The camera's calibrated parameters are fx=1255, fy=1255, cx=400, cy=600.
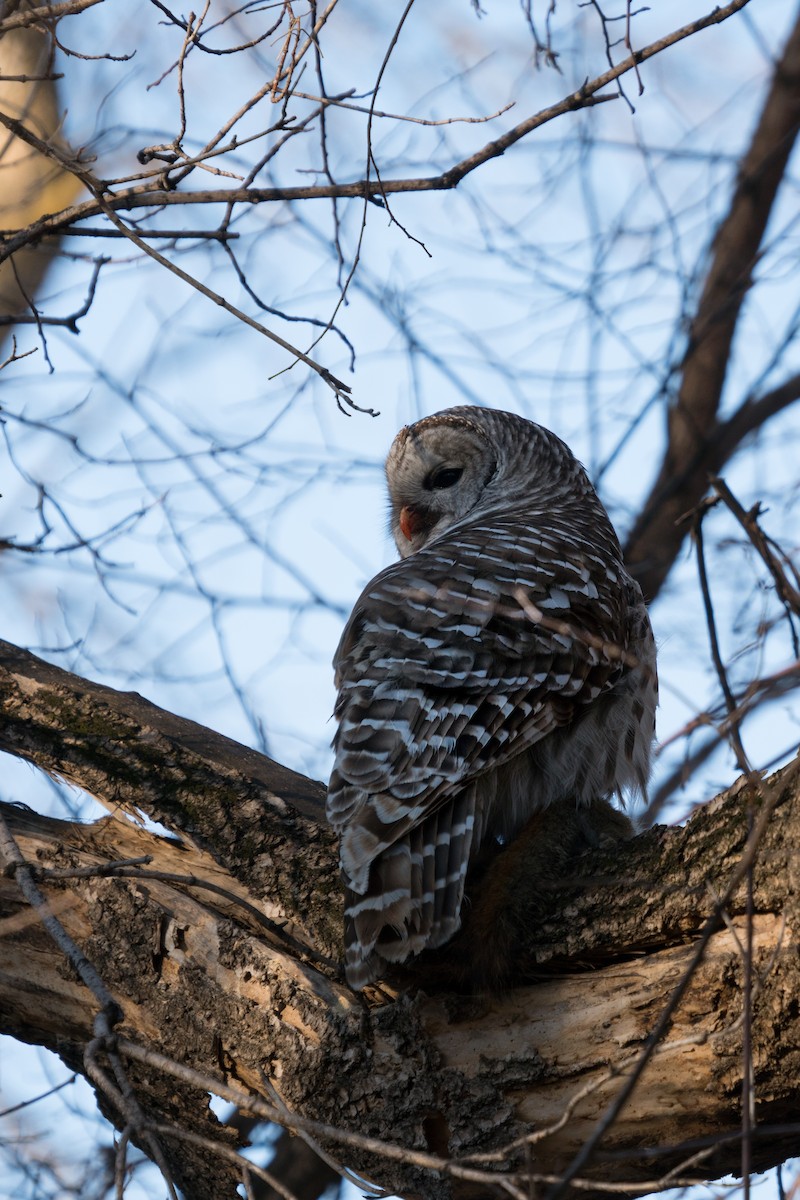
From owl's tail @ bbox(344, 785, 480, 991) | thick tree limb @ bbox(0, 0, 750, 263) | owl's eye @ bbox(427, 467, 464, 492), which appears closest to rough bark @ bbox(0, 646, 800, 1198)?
owl's tail @ bbox(344, 785, 480, 991)

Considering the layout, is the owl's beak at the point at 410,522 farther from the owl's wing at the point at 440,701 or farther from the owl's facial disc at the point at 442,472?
the owl's wing at the point at 440,701

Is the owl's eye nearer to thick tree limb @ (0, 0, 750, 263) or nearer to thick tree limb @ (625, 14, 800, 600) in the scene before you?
thick tree limb @ (625, 14, 800, 600)

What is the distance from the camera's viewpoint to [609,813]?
399 cm

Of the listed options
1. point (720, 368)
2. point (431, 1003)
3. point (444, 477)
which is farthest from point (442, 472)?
point (431, 1003)

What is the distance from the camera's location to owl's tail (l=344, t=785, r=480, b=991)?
3.18 metres

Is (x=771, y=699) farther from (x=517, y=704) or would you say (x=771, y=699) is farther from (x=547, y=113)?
(x=547, y=113)

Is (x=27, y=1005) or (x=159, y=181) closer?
(x=159, y=181)

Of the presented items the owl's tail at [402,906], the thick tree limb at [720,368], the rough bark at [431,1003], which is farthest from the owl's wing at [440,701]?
the thick tree limb at [720,368]

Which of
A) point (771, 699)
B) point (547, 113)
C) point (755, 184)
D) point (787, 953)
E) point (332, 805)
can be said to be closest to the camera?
point (771, 699)

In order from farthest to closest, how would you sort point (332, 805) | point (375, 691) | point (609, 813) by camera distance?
point (609, 813) → point (375, 691) → point (332, 805)

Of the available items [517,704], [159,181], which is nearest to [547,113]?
[159,181]

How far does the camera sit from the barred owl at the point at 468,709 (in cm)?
323

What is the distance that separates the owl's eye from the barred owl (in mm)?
1048

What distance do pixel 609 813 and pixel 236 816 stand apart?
118 cm
